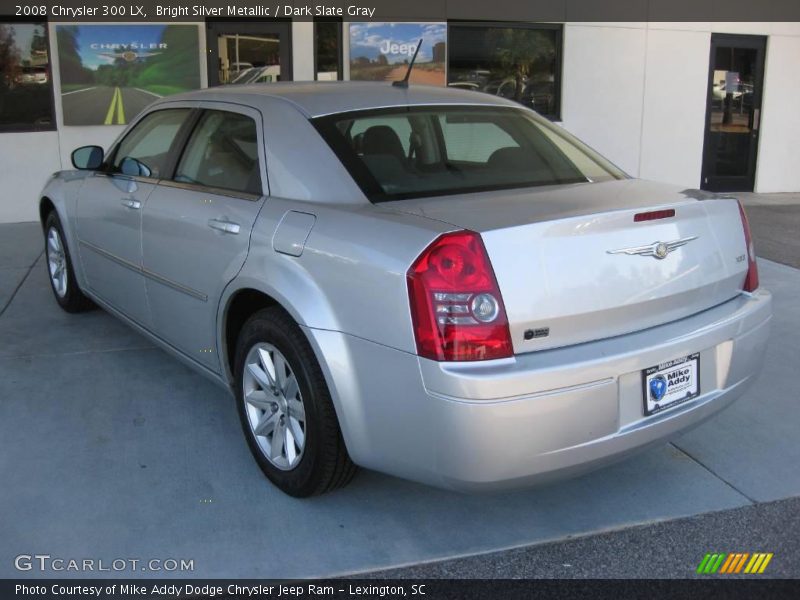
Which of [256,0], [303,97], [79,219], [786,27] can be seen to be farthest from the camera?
[786,27]

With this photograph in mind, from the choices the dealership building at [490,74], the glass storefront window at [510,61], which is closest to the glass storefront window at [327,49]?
the dealership building at [490,74]

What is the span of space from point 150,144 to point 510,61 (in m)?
7.29

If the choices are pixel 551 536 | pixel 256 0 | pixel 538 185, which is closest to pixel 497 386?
pixel 551 536

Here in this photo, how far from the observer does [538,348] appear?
263 centimetres

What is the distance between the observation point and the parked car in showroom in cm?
256

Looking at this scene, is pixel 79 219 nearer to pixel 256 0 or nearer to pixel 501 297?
pixel 501 297

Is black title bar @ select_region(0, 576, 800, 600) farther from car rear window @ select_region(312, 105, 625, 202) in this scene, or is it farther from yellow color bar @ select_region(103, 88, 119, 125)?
yellow color bar @ select_region(103, 88, 119, 125)

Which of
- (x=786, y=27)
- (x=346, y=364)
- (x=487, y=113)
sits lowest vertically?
(x=346, y=364)

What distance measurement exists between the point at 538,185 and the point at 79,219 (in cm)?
311

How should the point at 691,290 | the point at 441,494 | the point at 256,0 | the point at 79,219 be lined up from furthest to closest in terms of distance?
1. the point at 256,0
2. the point at 79,219
3. the point at 441,494
4. the point at 691,290

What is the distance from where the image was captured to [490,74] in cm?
1088

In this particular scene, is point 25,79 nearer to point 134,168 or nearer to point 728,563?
point 134,168

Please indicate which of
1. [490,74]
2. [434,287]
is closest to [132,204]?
[434,287]

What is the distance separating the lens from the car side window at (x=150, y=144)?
4270 mm
